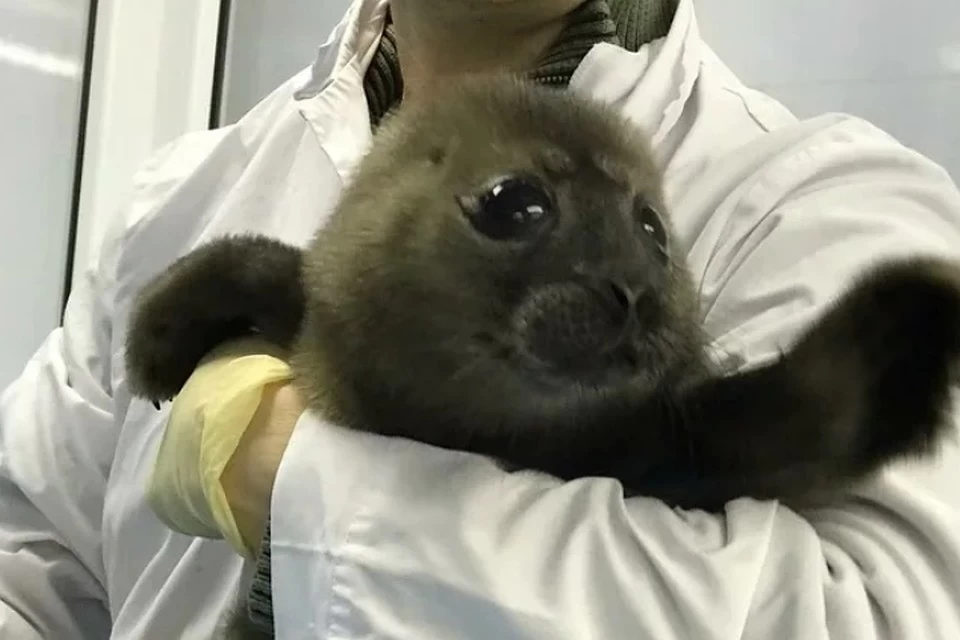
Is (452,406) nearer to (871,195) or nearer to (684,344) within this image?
(684,344)

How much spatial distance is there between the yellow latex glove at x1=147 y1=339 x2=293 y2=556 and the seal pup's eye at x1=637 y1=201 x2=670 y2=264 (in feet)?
0.74

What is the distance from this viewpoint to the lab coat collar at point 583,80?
90 cm

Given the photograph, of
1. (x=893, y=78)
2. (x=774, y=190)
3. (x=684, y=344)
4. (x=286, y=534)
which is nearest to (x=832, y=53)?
(x=893, y=78)

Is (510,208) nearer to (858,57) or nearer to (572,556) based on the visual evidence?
(572,556)

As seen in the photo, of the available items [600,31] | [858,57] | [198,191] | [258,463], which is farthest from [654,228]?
[858,57]

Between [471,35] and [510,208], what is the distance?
0.47m

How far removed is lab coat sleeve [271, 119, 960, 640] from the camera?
0.59 meters

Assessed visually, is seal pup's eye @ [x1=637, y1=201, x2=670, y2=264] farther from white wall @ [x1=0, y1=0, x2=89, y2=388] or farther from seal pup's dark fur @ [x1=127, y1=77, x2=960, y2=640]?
white wall @ [x1=0, y1=0, x2=89, y2=388]

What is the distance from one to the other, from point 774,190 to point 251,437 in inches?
13.6

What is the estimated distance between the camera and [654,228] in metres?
0.67

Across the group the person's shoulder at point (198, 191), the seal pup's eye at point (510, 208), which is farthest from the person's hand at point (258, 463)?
the person's shoulder at point (198, 191)

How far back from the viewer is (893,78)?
136 centimetres

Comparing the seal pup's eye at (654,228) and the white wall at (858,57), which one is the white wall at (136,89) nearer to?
the white wall at (858,57)

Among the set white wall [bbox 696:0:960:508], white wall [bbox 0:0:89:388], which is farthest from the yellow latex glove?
white wall [bbox 0:0:89:388]
